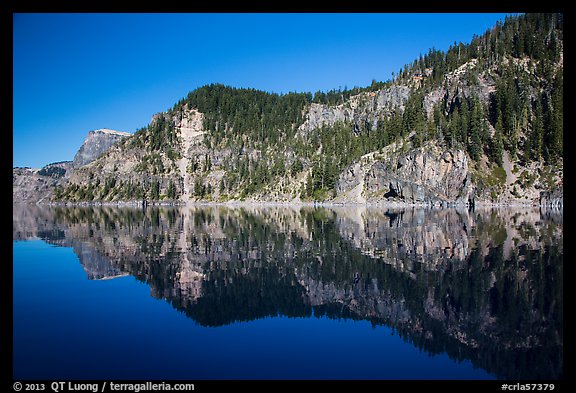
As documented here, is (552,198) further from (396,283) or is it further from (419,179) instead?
(396,283)

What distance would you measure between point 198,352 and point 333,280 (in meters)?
15.3

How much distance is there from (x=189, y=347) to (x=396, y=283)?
17.0 meters

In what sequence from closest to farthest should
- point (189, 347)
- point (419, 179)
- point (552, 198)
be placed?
1. point (189, 347)
2. point (552, 198)
3. point (419, 179)

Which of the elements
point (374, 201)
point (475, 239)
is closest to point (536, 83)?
point (374, 201)

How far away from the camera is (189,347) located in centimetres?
2012

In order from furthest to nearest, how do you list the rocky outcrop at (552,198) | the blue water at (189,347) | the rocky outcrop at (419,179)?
the rocky outcrop at (419,179)
the rocky outcrop at (552,198)
the blue water at (189,347)

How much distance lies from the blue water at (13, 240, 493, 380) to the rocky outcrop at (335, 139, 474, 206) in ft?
424

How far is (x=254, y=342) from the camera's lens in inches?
821

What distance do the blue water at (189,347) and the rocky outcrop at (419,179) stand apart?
129 meters

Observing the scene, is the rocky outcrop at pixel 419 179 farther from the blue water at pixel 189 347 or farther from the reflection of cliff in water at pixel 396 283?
the blue water at pixel 189 347

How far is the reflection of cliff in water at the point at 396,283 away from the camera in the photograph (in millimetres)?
20283

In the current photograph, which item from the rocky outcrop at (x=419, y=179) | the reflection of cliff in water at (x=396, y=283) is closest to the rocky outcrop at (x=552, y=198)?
the rocky outcrop at (x=419, y=179)

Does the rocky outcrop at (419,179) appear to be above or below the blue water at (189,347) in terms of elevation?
above

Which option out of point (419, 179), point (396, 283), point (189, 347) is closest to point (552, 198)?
point (419, 179)
